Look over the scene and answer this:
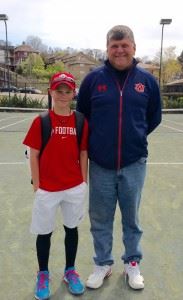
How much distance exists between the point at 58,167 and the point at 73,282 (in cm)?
86

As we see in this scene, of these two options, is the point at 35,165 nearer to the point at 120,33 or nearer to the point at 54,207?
the point at 54,207

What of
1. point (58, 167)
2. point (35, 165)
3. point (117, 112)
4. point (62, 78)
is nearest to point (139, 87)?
point (117, 112)

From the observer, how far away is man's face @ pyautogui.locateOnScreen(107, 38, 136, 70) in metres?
2.73

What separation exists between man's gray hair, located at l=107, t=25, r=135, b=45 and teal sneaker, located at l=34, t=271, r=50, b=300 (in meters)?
1.75

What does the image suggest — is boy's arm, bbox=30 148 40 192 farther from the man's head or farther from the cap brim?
the man's head

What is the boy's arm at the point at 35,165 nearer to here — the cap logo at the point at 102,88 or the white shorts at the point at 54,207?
the white shorts at the point at 54,207

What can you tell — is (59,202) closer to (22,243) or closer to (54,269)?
(54,269)

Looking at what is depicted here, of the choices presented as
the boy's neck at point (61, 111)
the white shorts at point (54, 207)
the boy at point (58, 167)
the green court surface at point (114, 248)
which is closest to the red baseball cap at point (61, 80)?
the boy at point (58, 167)

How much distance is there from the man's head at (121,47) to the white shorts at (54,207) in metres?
0.88

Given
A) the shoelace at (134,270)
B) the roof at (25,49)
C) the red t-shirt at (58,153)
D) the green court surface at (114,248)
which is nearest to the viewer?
the red t-shirt at (58,153)

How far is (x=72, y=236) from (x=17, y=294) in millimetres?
555

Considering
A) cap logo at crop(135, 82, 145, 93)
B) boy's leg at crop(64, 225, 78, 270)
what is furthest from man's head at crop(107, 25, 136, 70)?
boy's leg at crop(64, 225, 78, 270)

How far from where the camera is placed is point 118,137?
9.15ft

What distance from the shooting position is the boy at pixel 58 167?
8.86 feet
